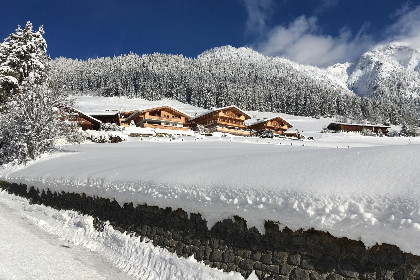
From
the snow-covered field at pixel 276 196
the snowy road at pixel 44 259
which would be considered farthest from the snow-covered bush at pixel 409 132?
the snowy road at pixel 44 259

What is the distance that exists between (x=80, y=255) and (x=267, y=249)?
5.63 meters

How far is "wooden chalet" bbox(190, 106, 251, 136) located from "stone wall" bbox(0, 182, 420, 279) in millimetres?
55390

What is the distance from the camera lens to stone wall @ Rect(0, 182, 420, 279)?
4.51m

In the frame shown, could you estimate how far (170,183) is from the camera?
26.6ft

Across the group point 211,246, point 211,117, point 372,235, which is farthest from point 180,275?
point 211,117

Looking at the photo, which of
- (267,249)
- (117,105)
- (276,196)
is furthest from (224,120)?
(267,249)

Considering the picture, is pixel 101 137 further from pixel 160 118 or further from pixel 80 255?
pixel 80 255

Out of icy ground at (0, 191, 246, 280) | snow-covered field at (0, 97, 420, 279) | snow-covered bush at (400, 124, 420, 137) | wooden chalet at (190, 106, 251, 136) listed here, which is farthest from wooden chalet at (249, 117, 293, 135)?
icy ground at (0, 191, 246, 280)

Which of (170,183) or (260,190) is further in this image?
(170,183)

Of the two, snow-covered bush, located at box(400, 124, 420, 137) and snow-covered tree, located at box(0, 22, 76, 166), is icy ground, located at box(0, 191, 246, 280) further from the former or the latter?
snow-covered bush, located at box(400, 124, 420, 137)

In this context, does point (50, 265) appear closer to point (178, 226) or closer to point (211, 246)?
point (178, 226)

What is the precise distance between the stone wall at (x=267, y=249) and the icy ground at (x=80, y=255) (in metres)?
0.29

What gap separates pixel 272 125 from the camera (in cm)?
7512

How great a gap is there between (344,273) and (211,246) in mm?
2805
